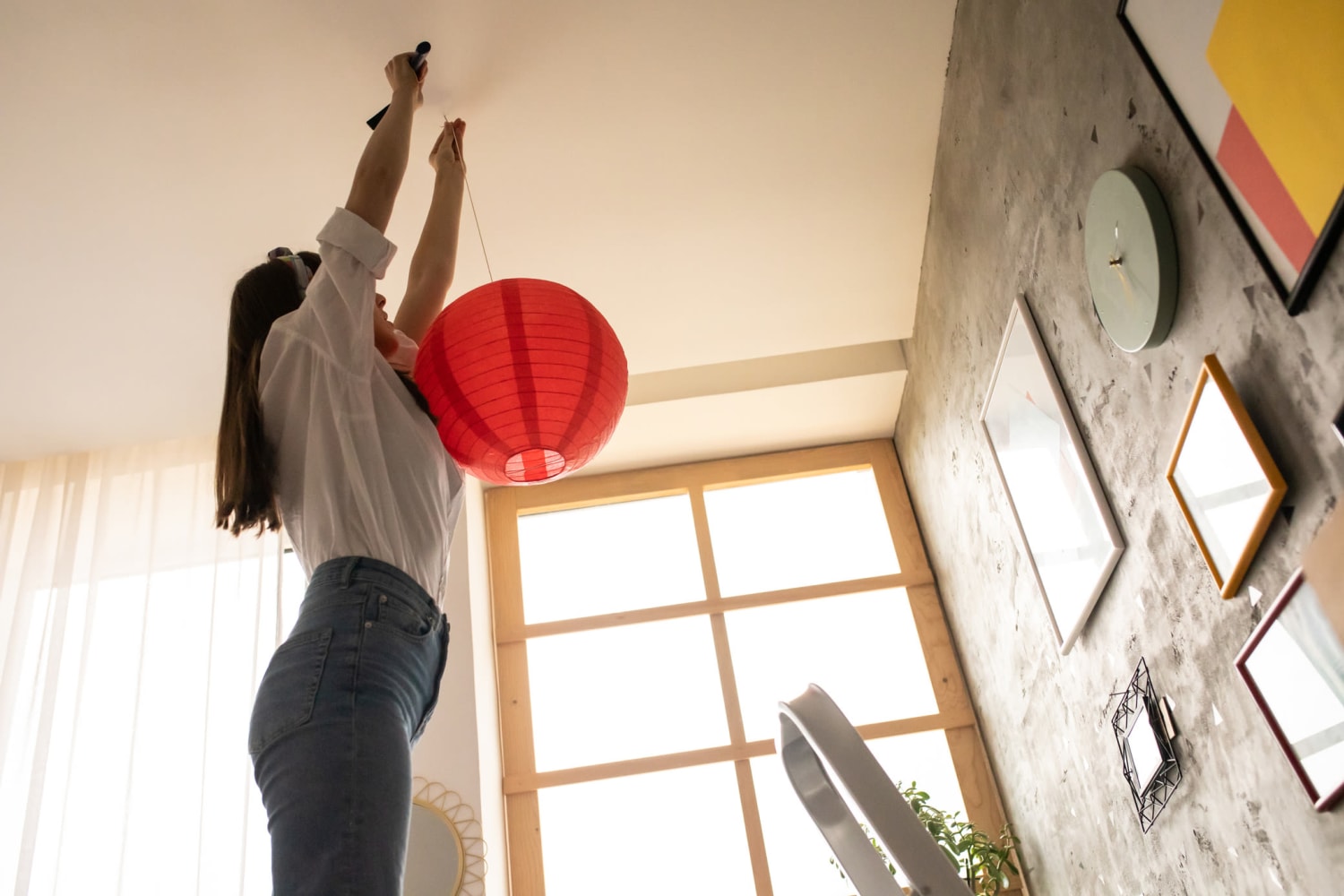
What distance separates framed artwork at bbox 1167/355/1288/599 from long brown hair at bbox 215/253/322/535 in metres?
1.37

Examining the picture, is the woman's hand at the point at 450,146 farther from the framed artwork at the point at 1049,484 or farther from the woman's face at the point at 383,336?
the framed artwork at the point at 1049,484

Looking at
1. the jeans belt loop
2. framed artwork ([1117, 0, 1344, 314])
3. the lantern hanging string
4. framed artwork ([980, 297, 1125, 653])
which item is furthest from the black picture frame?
the lantern hanging string

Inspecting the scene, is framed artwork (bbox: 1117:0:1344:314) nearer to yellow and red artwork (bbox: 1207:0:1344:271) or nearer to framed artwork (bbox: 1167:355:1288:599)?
yellow and red artwork (bbox: 1207:0:1344:271)

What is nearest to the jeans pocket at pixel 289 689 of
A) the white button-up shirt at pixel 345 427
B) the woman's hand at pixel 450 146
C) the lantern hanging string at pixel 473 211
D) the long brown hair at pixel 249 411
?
the white button-up shirt at pixel 345 427

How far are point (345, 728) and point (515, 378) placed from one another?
670 millimetres

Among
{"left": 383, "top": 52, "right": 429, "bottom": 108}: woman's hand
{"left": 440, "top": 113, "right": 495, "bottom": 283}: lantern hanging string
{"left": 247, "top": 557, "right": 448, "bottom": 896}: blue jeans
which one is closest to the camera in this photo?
{"left": 247, "top": 557, "right": 448, "bottom": 896}: blue jeans

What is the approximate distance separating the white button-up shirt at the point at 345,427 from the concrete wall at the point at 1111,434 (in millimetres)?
1161

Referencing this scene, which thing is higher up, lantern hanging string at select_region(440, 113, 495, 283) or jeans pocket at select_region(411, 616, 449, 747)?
lantern hanging string at select_region(440, 113, 495, 283)

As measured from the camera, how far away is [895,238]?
301cm

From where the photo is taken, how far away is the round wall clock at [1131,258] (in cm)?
151

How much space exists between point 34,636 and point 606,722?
1857mm

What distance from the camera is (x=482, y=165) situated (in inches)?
100

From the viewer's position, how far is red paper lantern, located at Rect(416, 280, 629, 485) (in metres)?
1.62

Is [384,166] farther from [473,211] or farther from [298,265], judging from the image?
[473,211]
